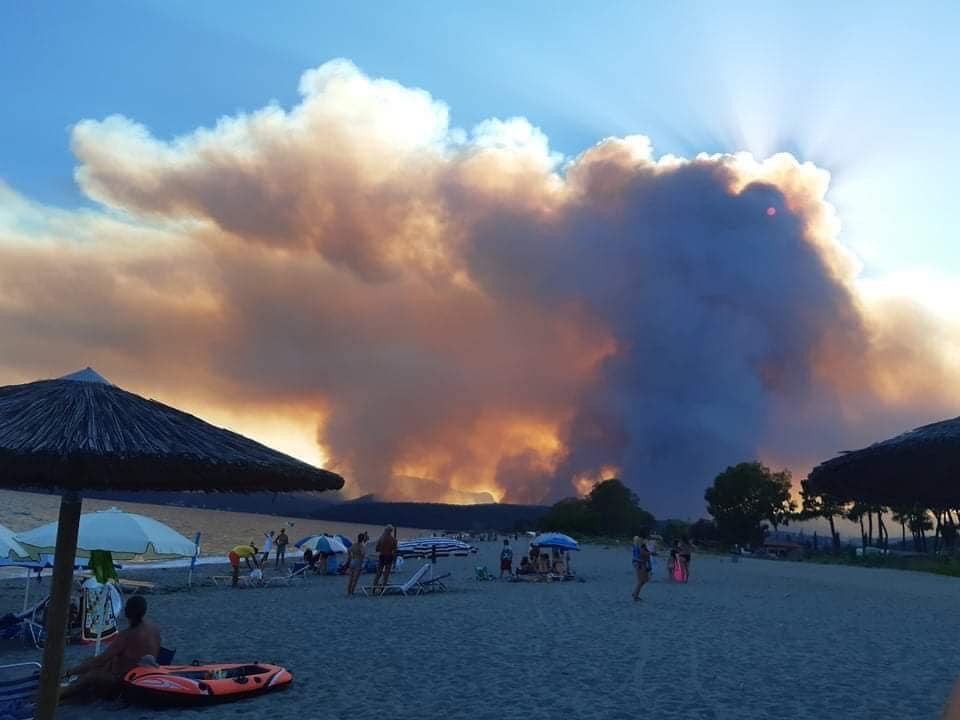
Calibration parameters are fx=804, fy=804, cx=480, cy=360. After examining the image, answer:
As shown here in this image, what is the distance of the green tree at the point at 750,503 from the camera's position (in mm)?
109375

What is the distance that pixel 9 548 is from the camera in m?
14.4

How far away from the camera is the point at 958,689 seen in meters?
2.59

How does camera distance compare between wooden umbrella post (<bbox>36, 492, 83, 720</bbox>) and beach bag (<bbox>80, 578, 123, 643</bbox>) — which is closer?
wooden umbrella post (<bbox>36, 492, 83, 720</bbox>)

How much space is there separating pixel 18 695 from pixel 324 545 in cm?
2490

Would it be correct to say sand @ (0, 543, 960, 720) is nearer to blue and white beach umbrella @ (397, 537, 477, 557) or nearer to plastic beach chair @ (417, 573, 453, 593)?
plastic beach chair @ (417, 573, 453, 593)

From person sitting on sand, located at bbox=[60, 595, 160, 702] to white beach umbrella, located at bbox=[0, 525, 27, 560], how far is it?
5755mm

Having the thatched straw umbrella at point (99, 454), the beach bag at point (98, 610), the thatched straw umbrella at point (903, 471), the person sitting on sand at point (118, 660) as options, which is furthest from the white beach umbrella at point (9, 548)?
the thatched straw umbrella at point (903, 471)

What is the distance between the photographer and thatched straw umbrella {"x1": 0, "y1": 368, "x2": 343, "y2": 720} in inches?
216

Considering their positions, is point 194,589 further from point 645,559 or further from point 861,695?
point 861,695

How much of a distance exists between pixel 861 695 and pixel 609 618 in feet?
25.7

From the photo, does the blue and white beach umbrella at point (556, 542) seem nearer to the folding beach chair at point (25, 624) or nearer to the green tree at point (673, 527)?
the folding beach chair at point (25, 624)

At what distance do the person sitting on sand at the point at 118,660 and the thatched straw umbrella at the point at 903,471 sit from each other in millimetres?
7692

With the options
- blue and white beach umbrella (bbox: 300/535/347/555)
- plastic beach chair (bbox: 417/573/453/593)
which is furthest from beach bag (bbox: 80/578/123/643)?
blue and white beach umbrella (bbox: 300/535/347/555)

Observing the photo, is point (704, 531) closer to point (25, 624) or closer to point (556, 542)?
point (556, 542)
